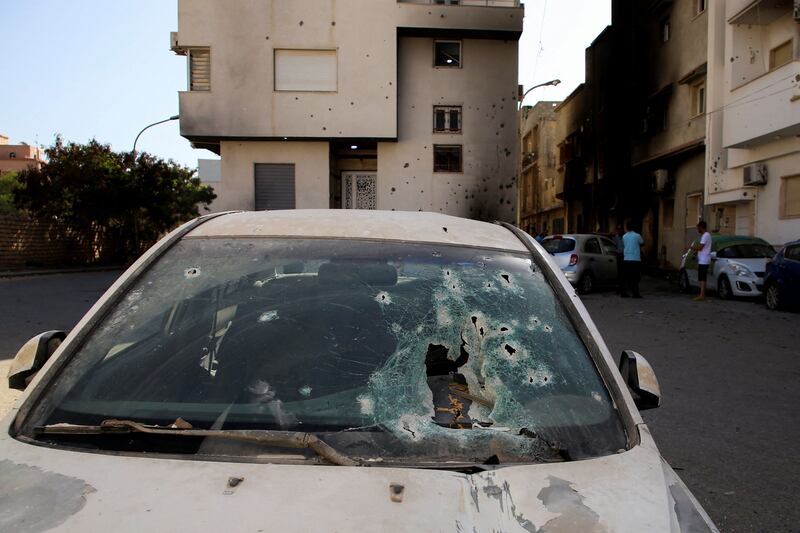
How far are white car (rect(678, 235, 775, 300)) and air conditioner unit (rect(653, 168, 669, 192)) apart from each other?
9.02 meters

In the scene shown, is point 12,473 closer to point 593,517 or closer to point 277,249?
point 277,249

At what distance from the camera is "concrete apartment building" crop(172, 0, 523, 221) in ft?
76.2

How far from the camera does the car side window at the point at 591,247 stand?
16812 millimetres

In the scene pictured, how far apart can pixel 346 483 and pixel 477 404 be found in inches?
27.5

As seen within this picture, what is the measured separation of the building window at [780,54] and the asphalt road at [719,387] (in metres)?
8.95

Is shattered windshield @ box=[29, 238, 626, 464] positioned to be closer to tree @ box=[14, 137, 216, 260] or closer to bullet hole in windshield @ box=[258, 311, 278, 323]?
bullet hole in windshield @ box=[258, 311, 278, 323]

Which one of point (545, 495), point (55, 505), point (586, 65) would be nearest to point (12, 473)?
point (55, 505)

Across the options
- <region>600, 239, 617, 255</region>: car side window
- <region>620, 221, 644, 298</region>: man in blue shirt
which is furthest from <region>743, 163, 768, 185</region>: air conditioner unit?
<region>620, 221, 644, 298</region>: man in blue shirt

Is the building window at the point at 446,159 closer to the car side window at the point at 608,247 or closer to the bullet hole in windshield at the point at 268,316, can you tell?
the car side window at the point at 608,247

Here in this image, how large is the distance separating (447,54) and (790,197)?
13839 millimetres

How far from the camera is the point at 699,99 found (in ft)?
73.9

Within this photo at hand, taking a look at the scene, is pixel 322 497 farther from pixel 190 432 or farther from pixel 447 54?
pixel 447 54

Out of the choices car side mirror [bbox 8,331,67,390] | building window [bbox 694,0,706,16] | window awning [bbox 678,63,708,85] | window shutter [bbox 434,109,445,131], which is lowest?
car side mirror [bbox 8,331,67,390]

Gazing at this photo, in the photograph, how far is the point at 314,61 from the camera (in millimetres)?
23516
